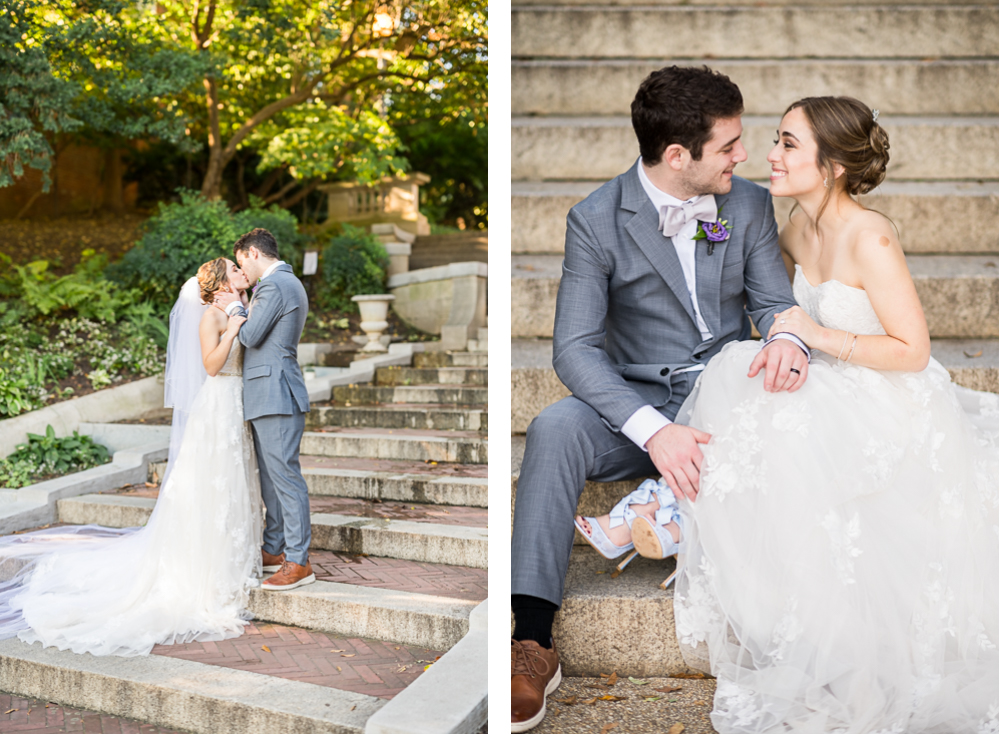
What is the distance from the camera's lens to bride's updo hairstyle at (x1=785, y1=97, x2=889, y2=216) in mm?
2383

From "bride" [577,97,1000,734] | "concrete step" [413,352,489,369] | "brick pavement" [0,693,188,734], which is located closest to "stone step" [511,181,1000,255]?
"bride" [577,97,1000,734]

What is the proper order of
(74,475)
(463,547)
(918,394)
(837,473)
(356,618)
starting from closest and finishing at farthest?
(837,473) → (918,394) → (356,618) → (463,547) → (74,475)

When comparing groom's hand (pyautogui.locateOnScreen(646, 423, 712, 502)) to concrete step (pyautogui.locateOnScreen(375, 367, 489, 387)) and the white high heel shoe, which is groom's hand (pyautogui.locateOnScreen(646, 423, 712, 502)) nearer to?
the white high heel shoe

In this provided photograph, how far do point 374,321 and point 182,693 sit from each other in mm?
6331

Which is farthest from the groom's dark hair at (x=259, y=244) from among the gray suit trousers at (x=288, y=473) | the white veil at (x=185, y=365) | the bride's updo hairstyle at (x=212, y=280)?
the gray suit trousers at (x=288, y=473)

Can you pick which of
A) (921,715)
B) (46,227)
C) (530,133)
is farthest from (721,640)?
(46,227)

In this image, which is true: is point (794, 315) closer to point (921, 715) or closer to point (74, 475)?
point (921, 715)

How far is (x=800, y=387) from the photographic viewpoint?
7.18 ft

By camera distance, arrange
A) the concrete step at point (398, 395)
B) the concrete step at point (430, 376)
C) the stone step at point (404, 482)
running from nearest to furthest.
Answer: the stone step at point (404, 482) < the concrete step at point (398, 395) < the concrete step at point (430, 376)

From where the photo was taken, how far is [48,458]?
5.56m

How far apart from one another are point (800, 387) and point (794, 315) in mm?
265

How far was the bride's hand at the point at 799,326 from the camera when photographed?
2291mm

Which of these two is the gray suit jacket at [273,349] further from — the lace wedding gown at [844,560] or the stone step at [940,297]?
the lace wedding gown at [844,560]

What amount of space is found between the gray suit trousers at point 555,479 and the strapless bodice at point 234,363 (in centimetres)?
182
